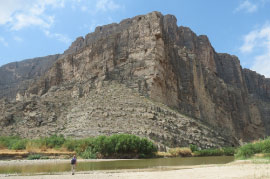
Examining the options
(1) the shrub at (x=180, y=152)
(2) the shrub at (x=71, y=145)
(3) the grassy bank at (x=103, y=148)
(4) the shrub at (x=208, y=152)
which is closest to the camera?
(3) the grassy bank at (x=103, y=148)

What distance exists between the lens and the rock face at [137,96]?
45.6 m

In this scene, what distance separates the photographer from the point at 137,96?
51531mm

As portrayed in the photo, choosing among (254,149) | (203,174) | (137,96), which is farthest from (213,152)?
(203,174)

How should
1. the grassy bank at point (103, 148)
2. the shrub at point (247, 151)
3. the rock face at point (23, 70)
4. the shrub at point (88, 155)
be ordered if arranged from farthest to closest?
the rock face at point (23, 70), the grassy bank at point (103, 148), the shrub at point (88, 155), the shrub at point (247, 151)

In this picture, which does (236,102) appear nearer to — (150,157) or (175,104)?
(175,104)

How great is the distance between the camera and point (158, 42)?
202 feet

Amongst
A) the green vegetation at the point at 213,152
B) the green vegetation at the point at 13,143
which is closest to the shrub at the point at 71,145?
the green vegetation at the point at 13,143

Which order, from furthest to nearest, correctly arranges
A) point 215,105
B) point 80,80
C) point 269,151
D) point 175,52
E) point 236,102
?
point 236,102 < point 215,105 < point 175,52 < point 80,80 < point 269,151

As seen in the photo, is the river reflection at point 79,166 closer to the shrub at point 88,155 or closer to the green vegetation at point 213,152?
the shrub at point 88,155

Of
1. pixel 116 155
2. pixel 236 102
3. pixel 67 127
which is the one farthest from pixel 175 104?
pixel 236 102

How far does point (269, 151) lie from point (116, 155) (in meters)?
17.5

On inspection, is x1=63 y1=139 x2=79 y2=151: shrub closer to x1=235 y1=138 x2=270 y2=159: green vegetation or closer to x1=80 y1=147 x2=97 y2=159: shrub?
x1=80 y1=147 x2=97 y2=159: shrub

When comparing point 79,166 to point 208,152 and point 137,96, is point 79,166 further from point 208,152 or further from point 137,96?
point 137,96

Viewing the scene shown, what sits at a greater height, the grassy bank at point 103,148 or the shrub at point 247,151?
the grassy bank at point 103,148
